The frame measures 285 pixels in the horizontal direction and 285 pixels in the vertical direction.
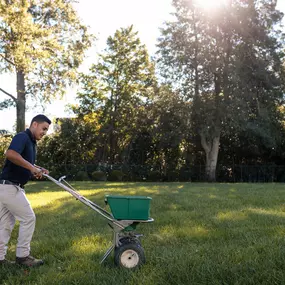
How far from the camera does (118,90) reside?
28719mm

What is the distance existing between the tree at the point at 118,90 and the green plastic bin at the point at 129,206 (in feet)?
77.9

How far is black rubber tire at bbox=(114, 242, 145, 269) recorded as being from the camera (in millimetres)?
3895

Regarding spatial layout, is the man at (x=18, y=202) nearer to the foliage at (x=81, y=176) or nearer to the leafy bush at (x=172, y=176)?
the foliage at (x=81, y=176)

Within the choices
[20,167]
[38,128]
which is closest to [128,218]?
[20,167]

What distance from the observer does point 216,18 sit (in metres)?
22.6

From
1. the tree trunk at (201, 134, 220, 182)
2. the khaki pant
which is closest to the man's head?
the khaki pant

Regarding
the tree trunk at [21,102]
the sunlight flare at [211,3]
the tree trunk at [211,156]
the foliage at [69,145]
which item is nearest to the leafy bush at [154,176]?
the tree trunk at [211,156]

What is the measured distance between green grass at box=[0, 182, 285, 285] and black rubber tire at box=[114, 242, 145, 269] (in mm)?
86

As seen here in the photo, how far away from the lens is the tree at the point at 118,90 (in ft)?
92.2

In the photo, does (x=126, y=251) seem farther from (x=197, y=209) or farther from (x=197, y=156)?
(x=197, y=156)

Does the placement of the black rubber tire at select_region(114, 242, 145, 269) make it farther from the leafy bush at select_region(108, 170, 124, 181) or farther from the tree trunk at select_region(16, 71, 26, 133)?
the leafy bush at select_region(108, 170, 124, 181)

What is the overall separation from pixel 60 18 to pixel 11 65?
15.7 feet

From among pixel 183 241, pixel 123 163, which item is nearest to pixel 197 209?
pixel 183 241

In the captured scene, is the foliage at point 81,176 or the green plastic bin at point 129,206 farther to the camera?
the foliage at point 81,176
